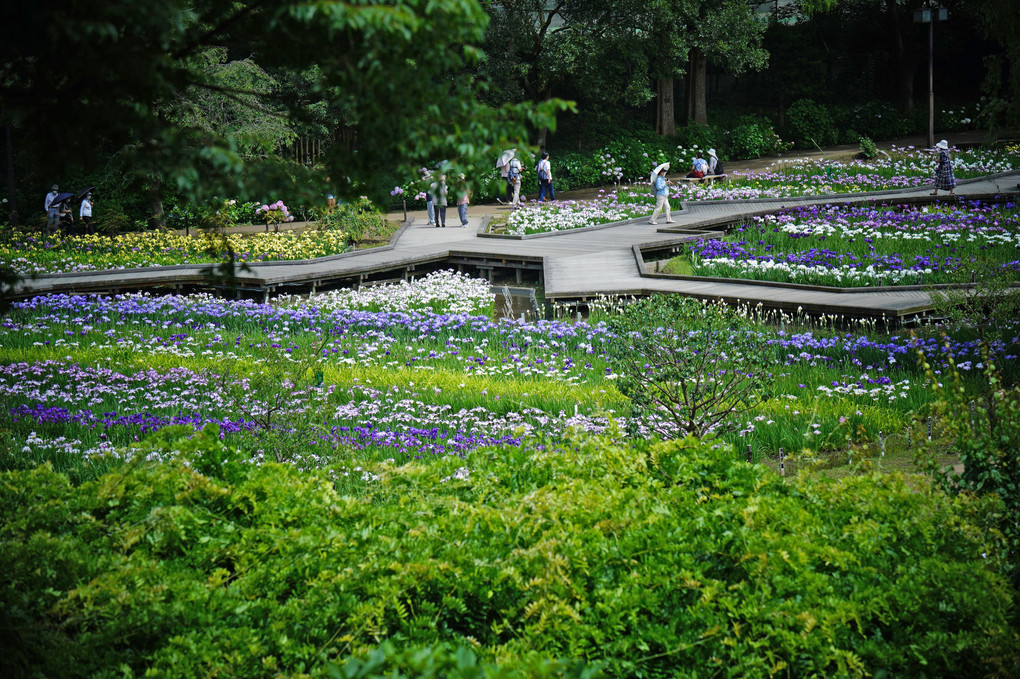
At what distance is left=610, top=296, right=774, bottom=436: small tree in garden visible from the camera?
247 inches

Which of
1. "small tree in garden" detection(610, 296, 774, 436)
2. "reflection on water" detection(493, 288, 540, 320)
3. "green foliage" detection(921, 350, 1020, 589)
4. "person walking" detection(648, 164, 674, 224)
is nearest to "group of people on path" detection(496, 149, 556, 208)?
"person walking" detection(648, 164, 674, 224)

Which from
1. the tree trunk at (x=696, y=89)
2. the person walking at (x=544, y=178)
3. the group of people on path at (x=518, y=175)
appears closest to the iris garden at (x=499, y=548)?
the group of people on path at (x=518, y=175)

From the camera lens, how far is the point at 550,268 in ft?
52.0

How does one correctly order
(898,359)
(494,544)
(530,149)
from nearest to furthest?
(530,149)
(494,544)
(898,359)

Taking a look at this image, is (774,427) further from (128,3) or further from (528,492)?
(128,3)

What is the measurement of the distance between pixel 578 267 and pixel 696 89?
20.0m

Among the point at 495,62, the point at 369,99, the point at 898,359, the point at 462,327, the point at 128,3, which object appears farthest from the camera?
the point at 495,62

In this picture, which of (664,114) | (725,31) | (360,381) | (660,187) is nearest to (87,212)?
(660,187)

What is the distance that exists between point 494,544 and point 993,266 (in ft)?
27.2

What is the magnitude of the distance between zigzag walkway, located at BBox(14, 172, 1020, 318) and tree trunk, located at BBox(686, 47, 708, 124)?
36.3 ft

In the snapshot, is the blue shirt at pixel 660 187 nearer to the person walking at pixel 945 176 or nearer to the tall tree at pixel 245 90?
the person walking at pixel 945 176

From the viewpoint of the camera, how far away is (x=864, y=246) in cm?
1493

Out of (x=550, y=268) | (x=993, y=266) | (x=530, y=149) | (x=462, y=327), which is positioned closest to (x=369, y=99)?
(x=530, y=149)

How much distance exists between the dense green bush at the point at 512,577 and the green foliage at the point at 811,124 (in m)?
32.1
